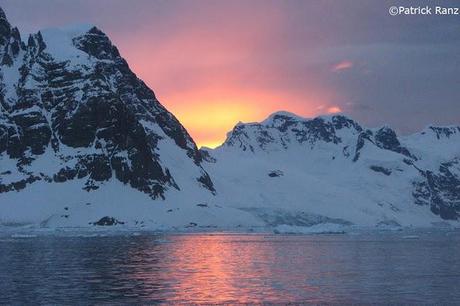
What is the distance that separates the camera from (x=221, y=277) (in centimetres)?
5622

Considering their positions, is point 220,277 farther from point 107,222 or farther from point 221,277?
point 107,222

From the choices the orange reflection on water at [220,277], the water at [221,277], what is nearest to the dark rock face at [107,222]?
the water at [221,277]

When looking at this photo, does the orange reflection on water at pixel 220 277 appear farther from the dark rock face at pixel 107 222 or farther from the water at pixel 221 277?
the dark rock face at pixel 107 222

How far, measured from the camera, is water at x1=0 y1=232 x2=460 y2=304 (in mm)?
44281

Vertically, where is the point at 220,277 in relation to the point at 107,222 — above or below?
below

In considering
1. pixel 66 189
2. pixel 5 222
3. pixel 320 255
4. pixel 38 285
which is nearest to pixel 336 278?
pixel 38 285

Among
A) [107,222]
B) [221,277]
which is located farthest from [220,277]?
[107,222]

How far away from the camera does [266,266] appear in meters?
67.4

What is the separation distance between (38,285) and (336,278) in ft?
76.0

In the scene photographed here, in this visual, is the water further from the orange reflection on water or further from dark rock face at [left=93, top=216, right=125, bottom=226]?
dark rock face at [left=93, top=216, right=125, bottom=226]

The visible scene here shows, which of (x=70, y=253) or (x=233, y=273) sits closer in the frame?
(x=233, y=273)

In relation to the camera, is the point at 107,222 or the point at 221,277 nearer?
the point at 221,277

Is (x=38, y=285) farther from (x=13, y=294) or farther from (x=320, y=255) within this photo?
(x=320, y=255)

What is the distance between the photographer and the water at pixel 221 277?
4428 centimetres
